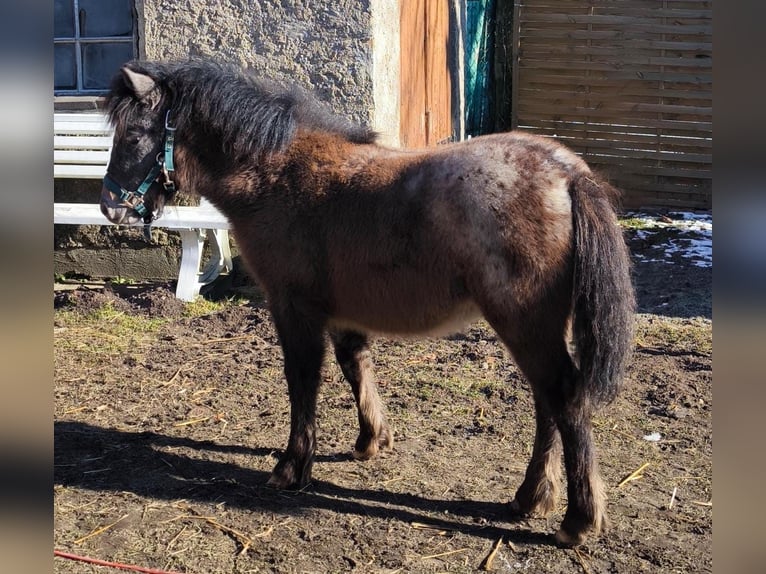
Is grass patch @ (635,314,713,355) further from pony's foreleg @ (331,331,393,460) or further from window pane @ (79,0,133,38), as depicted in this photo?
window pane @ (79,0,133,38)

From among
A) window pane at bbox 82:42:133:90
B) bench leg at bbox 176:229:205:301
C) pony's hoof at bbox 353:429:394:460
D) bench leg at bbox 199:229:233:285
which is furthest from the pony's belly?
window pane at bbox 82:42:133:90

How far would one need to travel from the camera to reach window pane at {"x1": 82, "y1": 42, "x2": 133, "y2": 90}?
25.6 ft

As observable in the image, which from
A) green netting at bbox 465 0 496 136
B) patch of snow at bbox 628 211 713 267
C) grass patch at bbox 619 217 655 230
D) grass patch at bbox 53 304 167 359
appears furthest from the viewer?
green netting at bbox 465 0 496 136

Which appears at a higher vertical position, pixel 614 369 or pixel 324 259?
pixel 324 259

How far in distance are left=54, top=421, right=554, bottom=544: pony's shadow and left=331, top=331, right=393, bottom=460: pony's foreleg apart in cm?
20

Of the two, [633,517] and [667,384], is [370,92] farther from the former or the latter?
[633,517]

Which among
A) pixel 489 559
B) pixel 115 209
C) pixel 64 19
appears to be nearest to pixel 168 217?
pixel 64 19

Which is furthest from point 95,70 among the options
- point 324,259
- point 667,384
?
point 667,384

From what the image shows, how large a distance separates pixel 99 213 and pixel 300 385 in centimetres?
371

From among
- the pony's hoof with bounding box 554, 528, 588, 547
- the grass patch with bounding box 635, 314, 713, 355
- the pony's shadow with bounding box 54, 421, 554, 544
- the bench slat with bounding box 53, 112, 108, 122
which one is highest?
the bench slat with bounding box 53, 112, 108, 122

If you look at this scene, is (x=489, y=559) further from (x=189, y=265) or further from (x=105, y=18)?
(x=105, y=18)

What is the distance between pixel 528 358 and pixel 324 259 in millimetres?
1148

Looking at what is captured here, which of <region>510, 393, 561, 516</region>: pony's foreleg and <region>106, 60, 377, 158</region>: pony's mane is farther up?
<region>106, 60, 377, 158</region>: pony's mane

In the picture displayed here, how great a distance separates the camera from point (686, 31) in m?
10.3
